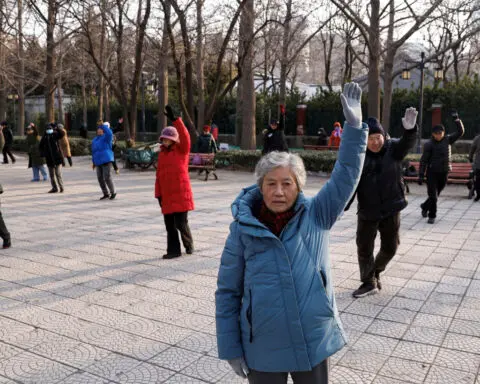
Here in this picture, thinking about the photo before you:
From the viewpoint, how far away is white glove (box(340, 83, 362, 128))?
227 cm

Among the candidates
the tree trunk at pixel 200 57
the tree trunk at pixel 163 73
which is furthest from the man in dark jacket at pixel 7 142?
the tree trunk at pixel 200 57

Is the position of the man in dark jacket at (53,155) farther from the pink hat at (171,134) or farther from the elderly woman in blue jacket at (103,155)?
the pink hat at (171,134)

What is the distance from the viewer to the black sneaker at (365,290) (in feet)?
16.6

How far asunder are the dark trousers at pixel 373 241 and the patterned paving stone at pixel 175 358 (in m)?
1.95

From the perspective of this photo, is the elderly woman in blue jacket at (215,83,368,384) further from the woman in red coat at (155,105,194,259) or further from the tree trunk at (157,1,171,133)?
the tree trunk at (157,1,171,133)

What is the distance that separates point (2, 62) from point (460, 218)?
25.6 metres

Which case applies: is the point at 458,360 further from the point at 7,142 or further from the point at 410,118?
the point at 7,142

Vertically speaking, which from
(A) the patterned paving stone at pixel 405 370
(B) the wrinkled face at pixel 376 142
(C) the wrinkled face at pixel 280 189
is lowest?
(A) the patterned paving stone at pixel 405 370

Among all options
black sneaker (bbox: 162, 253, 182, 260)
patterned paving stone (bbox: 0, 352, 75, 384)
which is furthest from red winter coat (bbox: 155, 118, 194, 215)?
patterned paving stone (bbox: 0, 352, 75, 384)

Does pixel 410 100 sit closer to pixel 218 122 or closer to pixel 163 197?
pixel 218 122

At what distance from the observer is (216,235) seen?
788 cm

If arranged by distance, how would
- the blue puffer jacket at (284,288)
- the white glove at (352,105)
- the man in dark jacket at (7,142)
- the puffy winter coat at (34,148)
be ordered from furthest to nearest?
1. the man in dark jacket at (7,142)
2. the puffy winter coat at (34,148)
3. the white glove at (352,105)
4. the blue puffer jacket at (284,288)

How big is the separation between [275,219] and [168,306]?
2.86m

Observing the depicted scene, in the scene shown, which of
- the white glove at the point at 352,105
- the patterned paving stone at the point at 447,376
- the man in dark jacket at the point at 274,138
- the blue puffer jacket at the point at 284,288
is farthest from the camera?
the man in dark jacket at the point at 274,138
